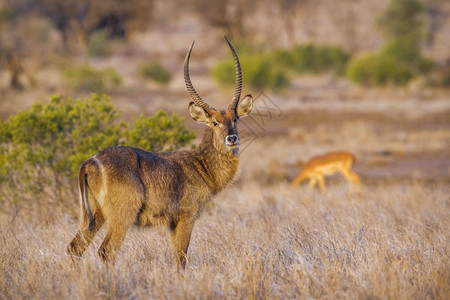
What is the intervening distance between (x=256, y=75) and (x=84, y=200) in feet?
77.5

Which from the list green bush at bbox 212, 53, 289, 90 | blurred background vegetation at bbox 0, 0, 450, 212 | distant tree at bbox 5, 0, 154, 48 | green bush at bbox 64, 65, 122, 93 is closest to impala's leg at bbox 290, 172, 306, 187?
blurred background vegetation at bbox 0, 0, 450, 212

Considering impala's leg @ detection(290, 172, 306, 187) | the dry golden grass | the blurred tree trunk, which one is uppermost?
the blurred tree trunk

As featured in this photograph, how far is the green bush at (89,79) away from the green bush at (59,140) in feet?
58.6

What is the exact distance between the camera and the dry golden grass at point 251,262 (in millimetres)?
4520

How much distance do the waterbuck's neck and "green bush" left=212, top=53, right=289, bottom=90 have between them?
21.4 m

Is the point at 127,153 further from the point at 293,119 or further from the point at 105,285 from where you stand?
the point at 293,119

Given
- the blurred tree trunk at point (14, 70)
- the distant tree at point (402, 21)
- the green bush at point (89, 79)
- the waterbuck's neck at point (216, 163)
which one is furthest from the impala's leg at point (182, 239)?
the distant tree at point (402, 21)

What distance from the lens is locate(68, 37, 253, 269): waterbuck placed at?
5051mm

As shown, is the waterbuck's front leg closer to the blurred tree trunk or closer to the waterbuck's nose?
the waterbuck's nose

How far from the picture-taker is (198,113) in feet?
19.9

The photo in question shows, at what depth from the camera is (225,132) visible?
5.86 metres

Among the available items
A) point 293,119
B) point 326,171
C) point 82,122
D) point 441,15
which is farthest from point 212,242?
point 441,15

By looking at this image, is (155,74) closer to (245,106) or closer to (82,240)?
(245,106)

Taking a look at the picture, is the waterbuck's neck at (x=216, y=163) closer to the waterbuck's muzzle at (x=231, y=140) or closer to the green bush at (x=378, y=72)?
the waterbuck's muzzle at (x=231, y=140)
